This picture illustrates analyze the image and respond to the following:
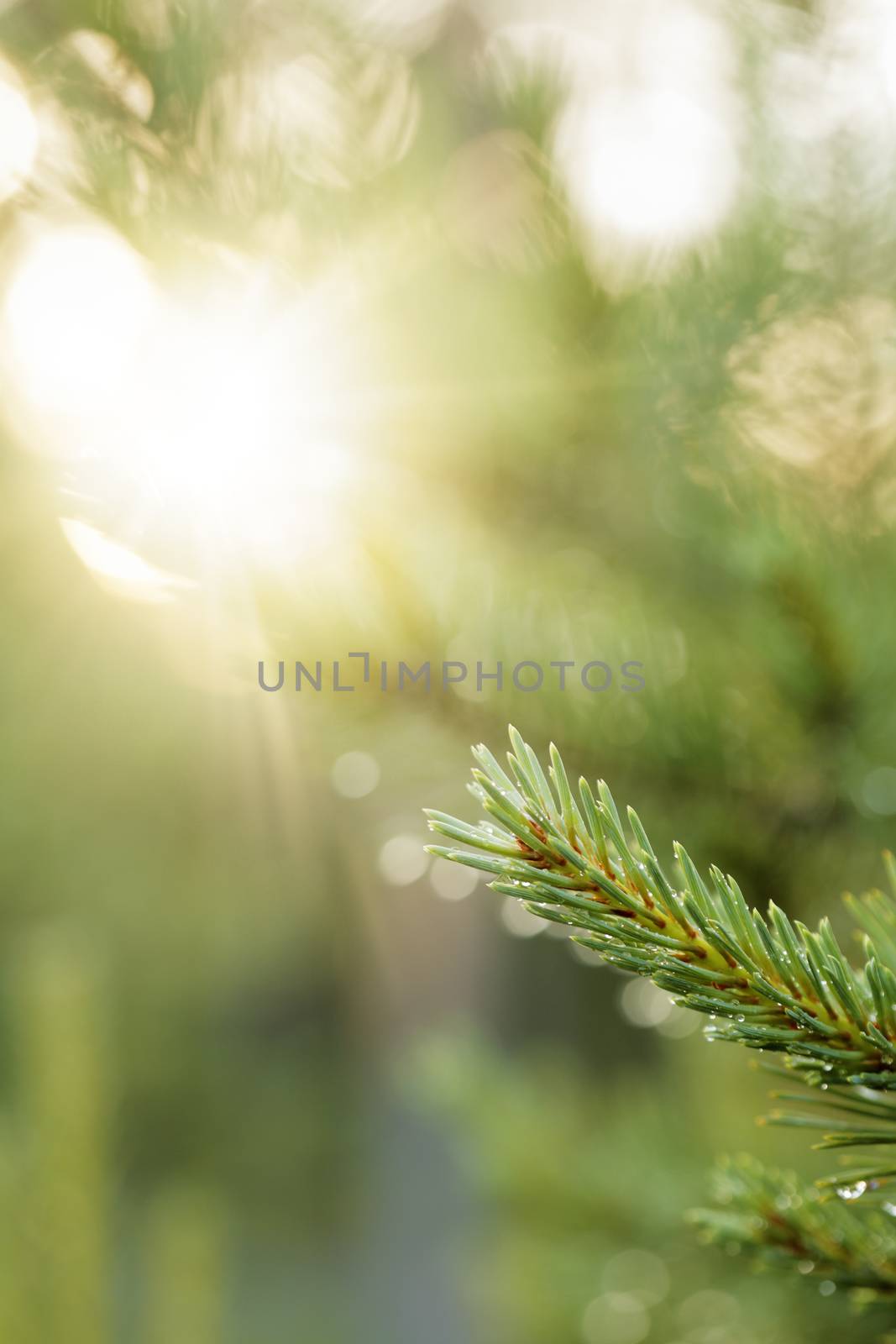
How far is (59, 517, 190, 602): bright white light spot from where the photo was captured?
0.22 metres

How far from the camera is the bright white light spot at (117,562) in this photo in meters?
0.22

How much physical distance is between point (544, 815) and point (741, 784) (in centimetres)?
20

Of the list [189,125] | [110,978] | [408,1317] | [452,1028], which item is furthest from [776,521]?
[408,1317]

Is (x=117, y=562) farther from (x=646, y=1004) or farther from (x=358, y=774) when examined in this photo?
(x=646, y=1004)

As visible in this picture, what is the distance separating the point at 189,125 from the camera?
25cm

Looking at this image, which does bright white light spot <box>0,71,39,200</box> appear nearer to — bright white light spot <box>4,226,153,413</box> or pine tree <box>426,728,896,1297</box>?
bright white light spot <box>4,226,153,413</box>

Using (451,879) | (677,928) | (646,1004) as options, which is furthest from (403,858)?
(677,928)

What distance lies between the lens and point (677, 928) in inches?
5.3

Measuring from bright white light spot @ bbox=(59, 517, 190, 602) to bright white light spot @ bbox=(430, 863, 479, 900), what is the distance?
18 cm

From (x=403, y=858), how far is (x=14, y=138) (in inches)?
10.9

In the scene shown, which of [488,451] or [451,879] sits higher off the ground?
[488,451]

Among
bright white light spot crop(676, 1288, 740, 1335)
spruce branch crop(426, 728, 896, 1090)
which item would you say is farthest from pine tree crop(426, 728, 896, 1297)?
bright white light spot crop(676, 1288, 740, 1335)

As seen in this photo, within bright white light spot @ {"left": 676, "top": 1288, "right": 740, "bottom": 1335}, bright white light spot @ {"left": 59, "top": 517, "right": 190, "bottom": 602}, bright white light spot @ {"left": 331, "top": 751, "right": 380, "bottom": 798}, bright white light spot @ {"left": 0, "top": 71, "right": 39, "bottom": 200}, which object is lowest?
bright white light spot @ {"left": 676, "top": 1288, "right": 740, "bottom": 1335}

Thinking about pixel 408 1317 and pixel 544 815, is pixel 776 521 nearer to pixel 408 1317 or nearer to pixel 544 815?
pixel 544 815
